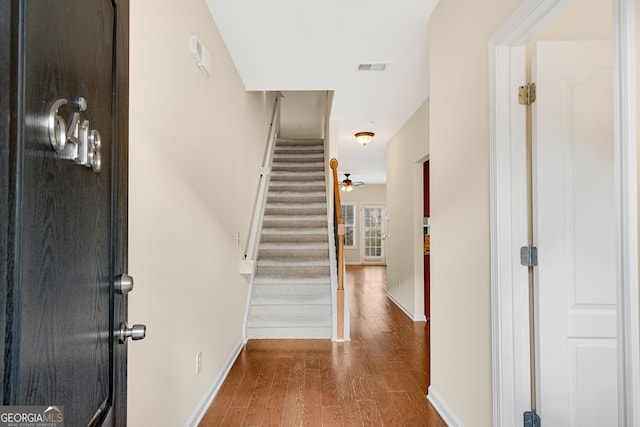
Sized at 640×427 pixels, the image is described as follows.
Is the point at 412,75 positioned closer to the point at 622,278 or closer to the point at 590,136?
the point at 590,136

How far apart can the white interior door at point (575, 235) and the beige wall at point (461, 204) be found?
0.77 ft

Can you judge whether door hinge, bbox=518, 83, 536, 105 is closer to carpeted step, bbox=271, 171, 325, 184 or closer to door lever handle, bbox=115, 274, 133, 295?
door lever handle, bbox=115, 274, 133, 295

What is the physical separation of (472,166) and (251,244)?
2.77 metres

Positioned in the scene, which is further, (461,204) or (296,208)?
(296,208)

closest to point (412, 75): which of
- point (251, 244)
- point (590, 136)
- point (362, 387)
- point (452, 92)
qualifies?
point (452, 92)

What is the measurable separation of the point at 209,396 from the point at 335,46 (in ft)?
9.09

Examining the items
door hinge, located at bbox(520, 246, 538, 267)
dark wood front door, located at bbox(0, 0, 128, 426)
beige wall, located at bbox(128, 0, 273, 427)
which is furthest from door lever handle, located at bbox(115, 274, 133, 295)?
door hinge, located at bbox(520, 246, 538, 267)

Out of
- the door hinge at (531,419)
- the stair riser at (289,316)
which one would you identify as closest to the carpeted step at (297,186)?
the stair riser at (289,316)

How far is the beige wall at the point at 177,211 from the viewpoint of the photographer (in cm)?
142

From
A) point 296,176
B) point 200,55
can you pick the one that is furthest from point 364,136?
point 200,55

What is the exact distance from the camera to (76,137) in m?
0.64

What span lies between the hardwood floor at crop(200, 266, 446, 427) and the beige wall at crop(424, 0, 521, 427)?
37cm

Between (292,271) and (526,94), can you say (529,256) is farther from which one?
(292,271)

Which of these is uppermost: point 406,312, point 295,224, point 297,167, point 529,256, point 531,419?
point 297,167
